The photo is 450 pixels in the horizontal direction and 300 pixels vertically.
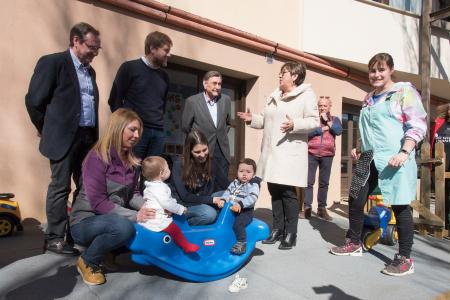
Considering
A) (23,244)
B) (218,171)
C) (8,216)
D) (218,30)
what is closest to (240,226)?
(218,171)

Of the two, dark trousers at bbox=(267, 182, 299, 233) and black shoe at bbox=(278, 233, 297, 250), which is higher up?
dark trousers at bbox=(267, 182, 299, 233)

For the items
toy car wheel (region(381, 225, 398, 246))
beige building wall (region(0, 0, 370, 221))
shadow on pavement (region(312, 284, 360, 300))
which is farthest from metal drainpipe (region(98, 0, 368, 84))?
shadow on pavement (region(312, 284, 360, 300))

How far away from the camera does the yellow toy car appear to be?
11.8 ft

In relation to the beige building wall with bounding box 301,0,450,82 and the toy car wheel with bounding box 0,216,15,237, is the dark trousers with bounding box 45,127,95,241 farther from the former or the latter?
the beige building wall with bounding box 301,0,450,82

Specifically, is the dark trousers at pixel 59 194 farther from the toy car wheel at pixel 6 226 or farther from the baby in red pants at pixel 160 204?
the toy car wheel at pixel 6 226

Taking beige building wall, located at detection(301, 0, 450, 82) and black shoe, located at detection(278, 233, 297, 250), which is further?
beige building wall, located at detection(301, 0, 450, 82)

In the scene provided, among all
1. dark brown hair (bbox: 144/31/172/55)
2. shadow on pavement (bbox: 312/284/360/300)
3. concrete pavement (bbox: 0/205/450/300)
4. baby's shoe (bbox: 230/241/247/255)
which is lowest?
shadow on pavement (bbox: 312/284/360/300)

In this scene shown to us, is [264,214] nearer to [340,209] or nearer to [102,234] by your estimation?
[340,209]

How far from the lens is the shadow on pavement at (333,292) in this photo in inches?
100

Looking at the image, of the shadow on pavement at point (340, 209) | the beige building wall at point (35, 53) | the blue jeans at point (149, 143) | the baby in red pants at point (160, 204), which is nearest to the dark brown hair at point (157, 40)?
the blue jeans at point (149, 143)

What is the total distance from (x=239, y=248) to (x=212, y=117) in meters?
1.46

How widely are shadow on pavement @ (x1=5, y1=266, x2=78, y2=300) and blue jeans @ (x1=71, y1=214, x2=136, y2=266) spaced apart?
0.67 feet

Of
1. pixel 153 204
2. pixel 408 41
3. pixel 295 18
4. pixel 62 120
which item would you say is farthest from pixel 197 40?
pixel 408 41

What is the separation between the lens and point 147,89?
3.57m
